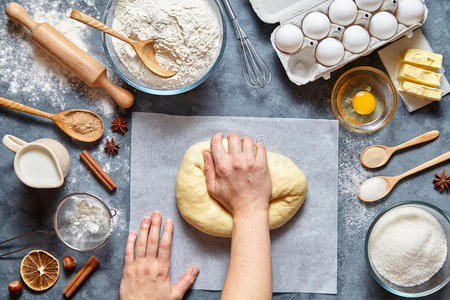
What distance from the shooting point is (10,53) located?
1.40 m

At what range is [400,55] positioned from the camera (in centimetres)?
140

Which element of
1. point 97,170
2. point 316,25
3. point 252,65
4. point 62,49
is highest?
point 62,49

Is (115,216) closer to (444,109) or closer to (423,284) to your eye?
(423,284)

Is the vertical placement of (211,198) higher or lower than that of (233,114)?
lower

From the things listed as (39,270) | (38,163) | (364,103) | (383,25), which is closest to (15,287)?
(39,270)

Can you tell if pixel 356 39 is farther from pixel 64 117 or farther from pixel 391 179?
pixel 64 117

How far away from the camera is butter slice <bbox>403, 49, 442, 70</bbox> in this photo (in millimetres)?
1352

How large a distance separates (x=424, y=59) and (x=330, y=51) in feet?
1.02

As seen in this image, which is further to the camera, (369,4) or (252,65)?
(252,65)

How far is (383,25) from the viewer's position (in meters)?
1.30

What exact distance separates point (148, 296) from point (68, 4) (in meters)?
0.97

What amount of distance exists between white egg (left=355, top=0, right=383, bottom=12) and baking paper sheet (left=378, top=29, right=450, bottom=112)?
152 mm

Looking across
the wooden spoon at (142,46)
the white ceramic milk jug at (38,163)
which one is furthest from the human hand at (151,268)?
the wooden spoon at (142,46)

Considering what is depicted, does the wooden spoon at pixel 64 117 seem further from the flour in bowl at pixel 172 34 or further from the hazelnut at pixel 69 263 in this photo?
the hazelnut at pixel 69 263
